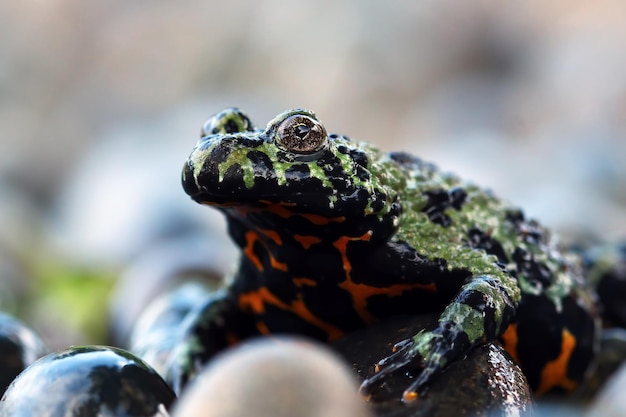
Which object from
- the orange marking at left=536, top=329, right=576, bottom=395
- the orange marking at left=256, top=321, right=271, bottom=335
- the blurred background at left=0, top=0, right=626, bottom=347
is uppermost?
the blurred background at left=0, top=0, right=626, bottom=347

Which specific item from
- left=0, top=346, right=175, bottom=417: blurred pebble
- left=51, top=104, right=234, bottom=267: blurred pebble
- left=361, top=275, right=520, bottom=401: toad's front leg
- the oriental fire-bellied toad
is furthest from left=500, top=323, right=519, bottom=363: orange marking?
left=51, top=104, right=234, bottom=267: blurred pebble

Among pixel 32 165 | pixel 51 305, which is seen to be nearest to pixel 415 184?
pixel 51 305

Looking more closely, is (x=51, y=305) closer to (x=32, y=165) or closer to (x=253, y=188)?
(x=253, y=188)

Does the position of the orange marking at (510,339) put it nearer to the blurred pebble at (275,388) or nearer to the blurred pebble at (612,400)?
the blurred pebble at (612,400)

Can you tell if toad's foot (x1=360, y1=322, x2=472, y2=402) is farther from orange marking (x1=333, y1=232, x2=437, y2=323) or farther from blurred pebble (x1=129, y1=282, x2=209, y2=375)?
blurred pebble (x1=129, y1=282, x2=209, y2=375)

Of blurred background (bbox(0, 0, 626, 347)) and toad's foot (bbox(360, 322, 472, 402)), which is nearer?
toad's foot (bbox(360, 322, 472, 402))

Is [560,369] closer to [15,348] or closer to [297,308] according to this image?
[297,308]
